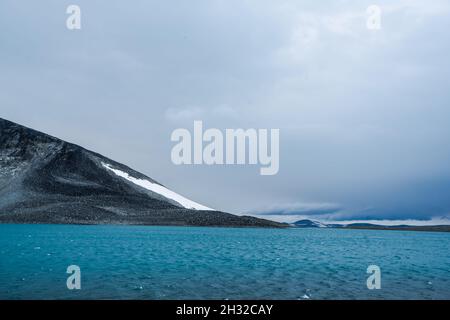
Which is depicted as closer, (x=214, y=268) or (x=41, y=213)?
(x=214, y=268)

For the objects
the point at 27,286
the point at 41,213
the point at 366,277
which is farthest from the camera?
the point at 41,213

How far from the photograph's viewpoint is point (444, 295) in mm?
28062

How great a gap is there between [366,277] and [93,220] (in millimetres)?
178390

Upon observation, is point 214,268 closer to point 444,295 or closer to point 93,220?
point 444,295
